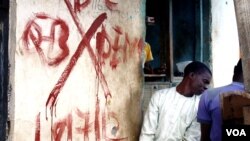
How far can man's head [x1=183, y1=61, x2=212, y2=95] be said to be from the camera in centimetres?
426

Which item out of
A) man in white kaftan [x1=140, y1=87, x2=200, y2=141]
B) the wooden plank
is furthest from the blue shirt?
the wooden plank

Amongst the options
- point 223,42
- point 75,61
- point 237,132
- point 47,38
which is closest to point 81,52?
point 75,61

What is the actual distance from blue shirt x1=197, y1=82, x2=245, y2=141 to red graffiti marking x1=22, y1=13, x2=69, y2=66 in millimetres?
1201

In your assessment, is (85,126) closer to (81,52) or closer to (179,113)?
(81,52)

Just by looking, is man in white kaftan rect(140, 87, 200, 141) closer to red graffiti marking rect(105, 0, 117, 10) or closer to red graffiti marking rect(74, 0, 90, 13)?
red graffiti marking rect(105, 0, 117, 10)

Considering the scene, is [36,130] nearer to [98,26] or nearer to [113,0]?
[98,26]

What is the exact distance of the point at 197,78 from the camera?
426 cm

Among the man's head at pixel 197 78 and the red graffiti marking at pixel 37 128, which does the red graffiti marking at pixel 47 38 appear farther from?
the man's head at pixel 197 78

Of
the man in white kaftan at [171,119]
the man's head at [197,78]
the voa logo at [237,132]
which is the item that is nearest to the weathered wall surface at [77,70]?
→ the man in white kaftan at [171,119]

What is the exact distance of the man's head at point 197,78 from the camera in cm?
426

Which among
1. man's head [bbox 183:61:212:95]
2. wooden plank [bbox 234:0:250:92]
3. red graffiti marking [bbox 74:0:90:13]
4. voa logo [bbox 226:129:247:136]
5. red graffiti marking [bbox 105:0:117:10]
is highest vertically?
red graffiti marking [bbox 105:0:117:10]

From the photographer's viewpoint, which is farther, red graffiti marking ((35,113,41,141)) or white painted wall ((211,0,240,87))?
white painted wall ((211,0,240,87))

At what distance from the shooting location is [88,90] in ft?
12.9

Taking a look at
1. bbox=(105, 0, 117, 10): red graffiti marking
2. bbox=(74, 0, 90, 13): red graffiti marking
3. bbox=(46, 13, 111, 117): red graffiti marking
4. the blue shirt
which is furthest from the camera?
bbox=(105, 0, 117, 10): red graffiti marking
